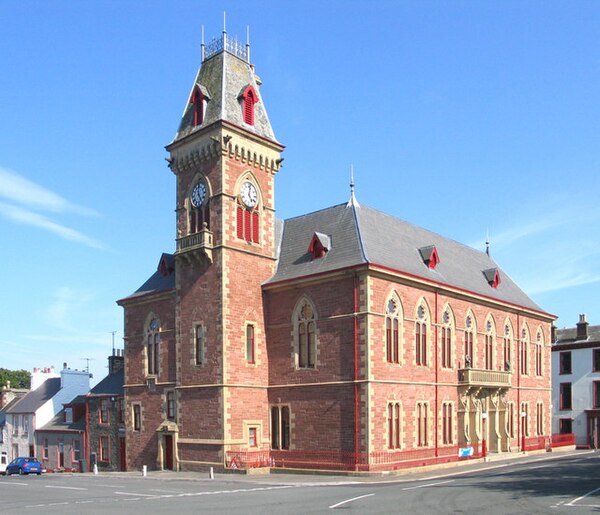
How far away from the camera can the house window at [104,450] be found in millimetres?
48031

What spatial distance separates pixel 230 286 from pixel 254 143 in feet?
27.7

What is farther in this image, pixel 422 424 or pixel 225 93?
pixel 225 93

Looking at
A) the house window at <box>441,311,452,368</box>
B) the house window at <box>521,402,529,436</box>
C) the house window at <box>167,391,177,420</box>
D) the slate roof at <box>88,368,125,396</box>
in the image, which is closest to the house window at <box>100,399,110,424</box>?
the slate roof at <box>88,368,125,396</box>

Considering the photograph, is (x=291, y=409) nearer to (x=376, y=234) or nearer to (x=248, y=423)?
(x=248, y=423)

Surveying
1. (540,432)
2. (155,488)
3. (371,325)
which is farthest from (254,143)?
(540,432)

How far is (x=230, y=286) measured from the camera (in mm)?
37938

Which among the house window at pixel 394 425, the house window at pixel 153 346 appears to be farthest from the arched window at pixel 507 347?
the house window at pixel 153 346

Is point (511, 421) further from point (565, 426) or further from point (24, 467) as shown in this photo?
point (24, 467)

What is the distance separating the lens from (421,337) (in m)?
39.4

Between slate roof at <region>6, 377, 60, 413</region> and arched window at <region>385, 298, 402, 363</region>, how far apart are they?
35.3m

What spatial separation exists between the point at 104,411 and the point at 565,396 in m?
39.2

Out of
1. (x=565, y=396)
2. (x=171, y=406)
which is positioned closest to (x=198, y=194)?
(x=171, y=406)

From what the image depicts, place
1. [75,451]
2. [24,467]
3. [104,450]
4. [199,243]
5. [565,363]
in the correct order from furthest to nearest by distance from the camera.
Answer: [565,363] → [75,451] → [104,450] → [24,467] → [199,243]

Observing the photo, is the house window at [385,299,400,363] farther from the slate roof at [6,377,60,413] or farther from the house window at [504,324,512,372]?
the slate roof at [6,377,60,413]
